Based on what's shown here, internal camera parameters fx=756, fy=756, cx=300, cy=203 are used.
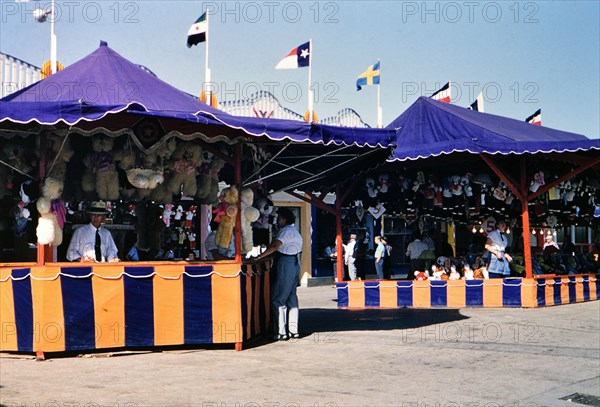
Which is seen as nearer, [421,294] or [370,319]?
[370,319]

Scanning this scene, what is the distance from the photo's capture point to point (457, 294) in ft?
50.1

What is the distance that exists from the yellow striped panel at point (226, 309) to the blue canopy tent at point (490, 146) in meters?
4.90

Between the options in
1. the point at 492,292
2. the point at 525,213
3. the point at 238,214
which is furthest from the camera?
the point at 492,292

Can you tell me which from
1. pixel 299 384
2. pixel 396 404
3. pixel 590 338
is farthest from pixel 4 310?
pixel 590 338

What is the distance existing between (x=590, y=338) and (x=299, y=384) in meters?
5.39

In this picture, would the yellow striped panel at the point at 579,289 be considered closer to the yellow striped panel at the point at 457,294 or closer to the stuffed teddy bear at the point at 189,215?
the yellow striped panel at the point at 457,294

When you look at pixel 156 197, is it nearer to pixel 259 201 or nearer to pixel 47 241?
pixel 259 201

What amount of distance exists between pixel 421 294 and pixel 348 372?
25.2 ft

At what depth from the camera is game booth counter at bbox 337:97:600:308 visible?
14.5 metres

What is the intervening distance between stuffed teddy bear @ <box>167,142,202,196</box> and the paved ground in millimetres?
2602

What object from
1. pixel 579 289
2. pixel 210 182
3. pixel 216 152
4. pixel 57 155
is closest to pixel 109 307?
pixel 57 155

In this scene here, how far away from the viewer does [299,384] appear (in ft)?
24.4

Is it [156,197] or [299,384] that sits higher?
[156,197]

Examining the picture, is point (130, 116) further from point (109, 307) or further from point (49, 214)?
point (109, 307)
